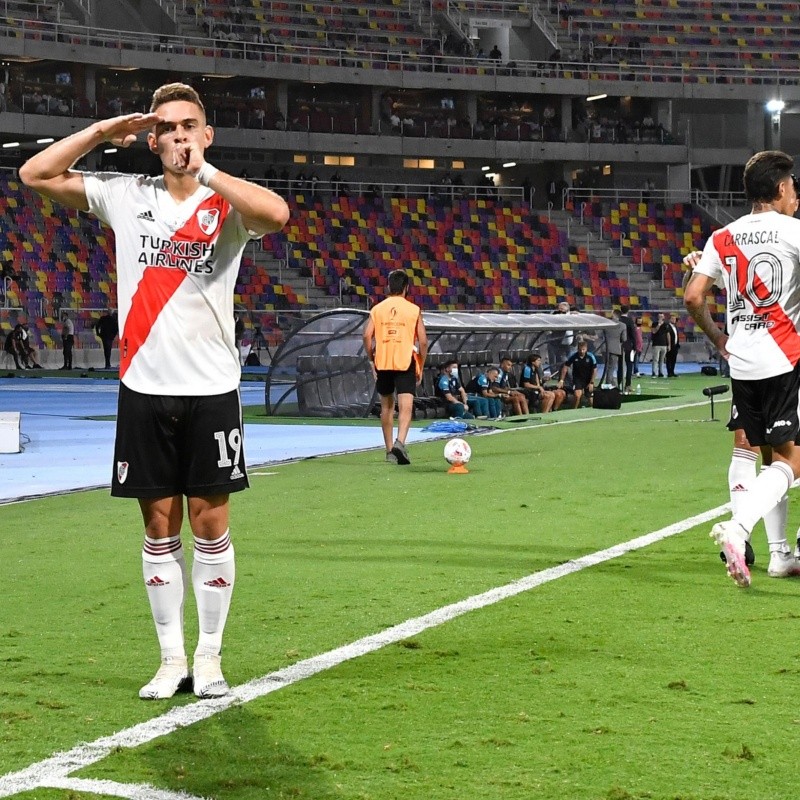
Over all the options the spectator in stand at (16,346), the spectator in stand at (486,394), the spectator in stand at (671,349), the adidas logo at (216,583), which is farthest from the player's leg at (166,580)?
the spectator in stand at (16,346)

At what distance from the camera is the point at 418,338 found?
46.8 feet

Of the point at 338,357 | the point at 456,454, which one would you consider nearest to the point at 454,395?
the point at 338,357

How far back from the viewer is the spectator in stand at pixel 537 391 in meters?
23.7

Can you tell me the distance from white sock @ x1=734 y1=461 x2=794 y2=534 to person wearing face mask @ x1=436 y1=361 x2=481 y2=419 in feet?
49.5

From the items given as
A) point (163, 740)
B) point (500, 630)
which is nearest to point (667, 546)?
point (500, 630)

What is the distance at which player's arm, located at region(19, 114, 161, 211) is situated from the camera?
4.58m

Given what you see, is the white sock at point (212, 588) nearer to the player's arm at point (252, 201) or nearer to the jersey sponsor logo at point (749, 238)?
the player's arm at point (252, 201)

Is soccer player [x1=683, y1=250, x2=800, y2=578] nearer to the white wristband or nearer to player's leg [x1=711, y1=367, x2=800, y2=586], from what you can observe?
player's leg [x1=711, y1=367, x2=800, y2=586]

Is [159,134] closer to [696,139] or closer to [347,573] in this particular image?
[347,573]

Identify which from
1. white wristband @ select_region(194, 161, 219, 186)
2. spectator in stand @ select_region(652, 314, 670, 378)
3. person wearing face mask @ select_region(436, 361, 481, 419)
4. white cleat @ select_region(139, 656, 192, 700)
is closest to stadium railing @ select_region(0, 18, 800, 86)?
spectator in stand @ select_region(652, 314, 670, 378)

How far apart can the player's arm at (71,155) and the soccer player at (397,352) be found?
931 centimetres

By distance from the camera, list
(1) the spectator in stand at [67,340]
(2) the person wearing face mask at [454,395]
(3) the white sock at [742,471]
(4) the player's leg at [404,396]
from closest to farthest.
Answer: (3) the white sock at [742,471] < (4) the player's leg at [404,396] < (2) the person wearing face mask at [454,395] < (1) the spectator in stand at [67,340]

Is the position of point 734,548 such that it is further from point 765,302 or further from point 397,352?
point 397,352

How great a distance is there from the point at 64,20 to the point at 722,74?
27018 mm
